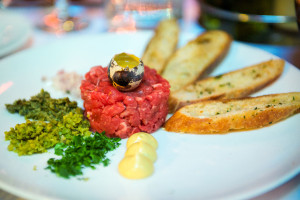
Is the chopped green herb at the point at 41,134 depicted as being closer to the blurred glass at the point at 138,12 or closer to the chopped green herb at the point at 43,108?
the chopped green herb at the point at 43,108

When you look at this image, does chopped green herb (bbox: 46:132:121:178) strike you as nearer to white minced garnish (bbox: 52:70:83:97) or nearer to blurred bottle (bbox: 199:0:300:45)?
white minced garnish (bbox: 52:70:83:97)

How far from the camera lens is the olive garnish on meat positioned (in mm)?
2225

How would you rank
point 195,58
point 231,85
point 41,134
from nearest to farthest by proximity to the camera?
1. point 41,134
2. point 231,85
3. point 195,58

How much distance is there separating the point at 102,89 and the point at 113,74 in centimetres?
17

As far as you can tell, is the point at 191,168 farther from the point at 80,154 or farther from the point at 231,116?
the point at 80,154

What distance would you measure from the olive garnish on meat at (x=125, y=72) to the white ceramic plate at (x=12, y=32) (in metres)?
1.54

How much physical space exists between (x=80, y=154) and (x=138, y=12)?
2.81 metres

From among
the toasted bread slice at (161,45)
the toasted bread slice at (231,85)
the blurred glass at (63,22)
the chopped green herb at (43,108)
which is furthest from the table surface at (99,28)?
the chopped green herb at (43,108)

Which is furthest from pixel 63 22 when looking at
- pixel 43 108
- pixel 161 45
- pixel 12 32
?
pixel 43 108

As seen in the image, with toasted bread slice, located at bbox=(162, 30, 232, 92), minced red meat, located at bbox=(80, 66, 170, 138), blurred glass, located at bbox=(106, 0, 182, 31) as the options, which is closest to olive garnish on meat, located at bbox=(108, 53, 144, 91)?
minced red meat, located at bbox=(80, 66, 170, 138)

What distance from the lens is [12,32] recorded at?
3756 millimetres

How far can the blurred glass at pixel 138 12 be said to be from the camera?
14.4 feet

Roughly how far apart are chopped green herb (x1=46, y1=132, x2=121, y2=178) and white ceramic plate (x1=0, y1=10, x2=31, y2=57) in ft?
5.25

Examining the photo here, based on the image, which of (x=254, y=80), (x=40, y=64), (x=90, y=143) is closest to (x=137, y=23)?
(x=40, y=64)
